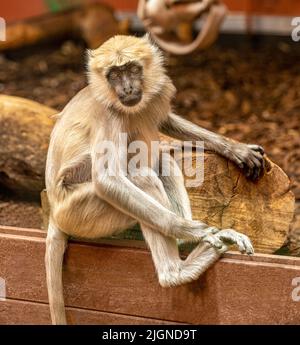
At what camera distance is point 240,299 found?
380cm

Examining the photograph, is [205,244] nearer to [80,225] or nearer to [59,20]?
[80,225]

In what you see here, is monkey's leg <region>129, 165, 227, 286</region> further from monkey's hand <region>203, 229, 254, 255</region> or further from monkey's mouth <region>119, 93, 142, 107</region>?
monkey's mouth <region>119, 93, 142, 107</region>

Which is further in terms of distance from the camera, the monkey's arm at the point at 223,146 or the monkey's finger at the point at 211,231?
the monkey's arm at the point at 223,146

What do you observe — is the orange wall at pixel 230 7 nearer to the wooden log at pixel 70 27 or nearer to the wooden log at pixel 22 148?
the wooden log at pixel 70 27

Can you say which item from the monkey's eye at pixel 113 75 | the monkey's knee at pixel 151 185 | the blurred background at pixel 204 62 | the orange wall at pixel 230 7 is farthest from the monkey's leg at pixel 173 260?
the orange wall at pixel 230 7

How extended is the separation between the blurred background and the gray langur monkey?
3001 millimetres

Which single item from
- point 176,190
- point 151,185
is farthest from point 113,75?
point 176,190

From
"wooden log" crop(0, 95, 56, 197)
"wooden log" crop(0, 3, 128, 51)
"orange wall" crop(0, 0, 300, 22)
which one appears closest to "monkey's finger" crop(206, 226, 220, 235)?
"wooden log" crop(0, 95, 56, 197)

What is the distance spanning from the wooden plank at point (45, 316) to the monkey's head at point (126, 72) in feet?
3.46

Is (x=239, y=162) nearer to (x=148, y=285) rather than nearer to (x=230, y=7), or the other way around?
(x=148, y=285)

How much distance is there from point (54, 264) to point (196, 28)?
6.31 m

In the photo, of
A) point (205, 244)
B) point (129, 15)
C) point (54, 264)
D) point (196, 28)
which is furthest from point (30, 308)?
point (196, 28)

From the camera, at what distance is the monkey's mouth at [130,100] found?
12.3 feet

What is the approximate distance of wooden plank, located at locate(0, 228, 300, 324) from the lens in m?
3.75
